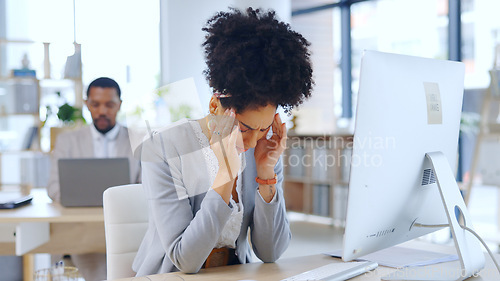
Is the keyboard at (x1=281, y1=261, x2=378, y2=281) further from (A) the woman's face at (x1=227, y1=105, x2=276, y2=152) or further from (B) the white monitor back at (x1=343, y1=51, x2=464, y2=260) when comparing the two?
(A) the woman's face at (x1=227, y1=105, x2=276, y2=152)

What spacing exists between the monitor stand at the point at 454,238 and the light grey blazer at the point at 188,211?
14.7 inches

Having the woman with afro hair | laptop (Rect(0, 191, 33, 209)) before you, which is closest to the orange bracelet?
the woman with afro hair

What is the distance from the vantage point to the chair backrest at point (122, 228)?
4.89 feet

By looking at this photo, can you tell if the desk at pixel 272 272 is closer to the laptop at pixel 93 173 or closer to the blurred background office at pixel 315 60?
the laptop at pixel 93 173

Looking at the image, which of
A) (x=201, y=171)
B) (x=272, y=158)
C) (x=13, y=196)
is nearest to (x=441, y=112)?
(x=272, y=158)

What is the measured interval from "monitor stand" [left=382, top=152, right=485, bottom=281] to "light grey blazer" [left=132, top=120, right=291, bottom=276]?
373 millimetres

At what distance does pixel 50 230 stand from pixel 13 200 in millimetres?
230

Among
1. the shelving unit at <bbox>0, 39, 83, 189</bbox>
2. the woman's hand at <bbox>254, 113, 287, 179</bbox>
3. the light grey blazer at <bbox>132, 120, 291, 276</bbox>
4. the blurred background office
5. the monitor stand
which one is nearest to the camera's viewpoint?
the monitor stand

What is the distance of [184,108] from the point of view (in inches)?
60.9

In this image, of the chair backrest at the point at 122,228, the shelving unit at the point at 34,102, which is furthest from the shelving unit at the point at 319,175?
the chair backrest at the point at 122,228

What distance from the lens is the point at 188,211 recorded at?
1339 millimetres

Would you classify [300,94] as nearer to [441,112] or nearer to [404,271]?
[441,112]

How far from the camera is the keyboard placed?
45.5 inches

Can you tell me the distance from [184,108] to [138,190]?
29 centimetres
